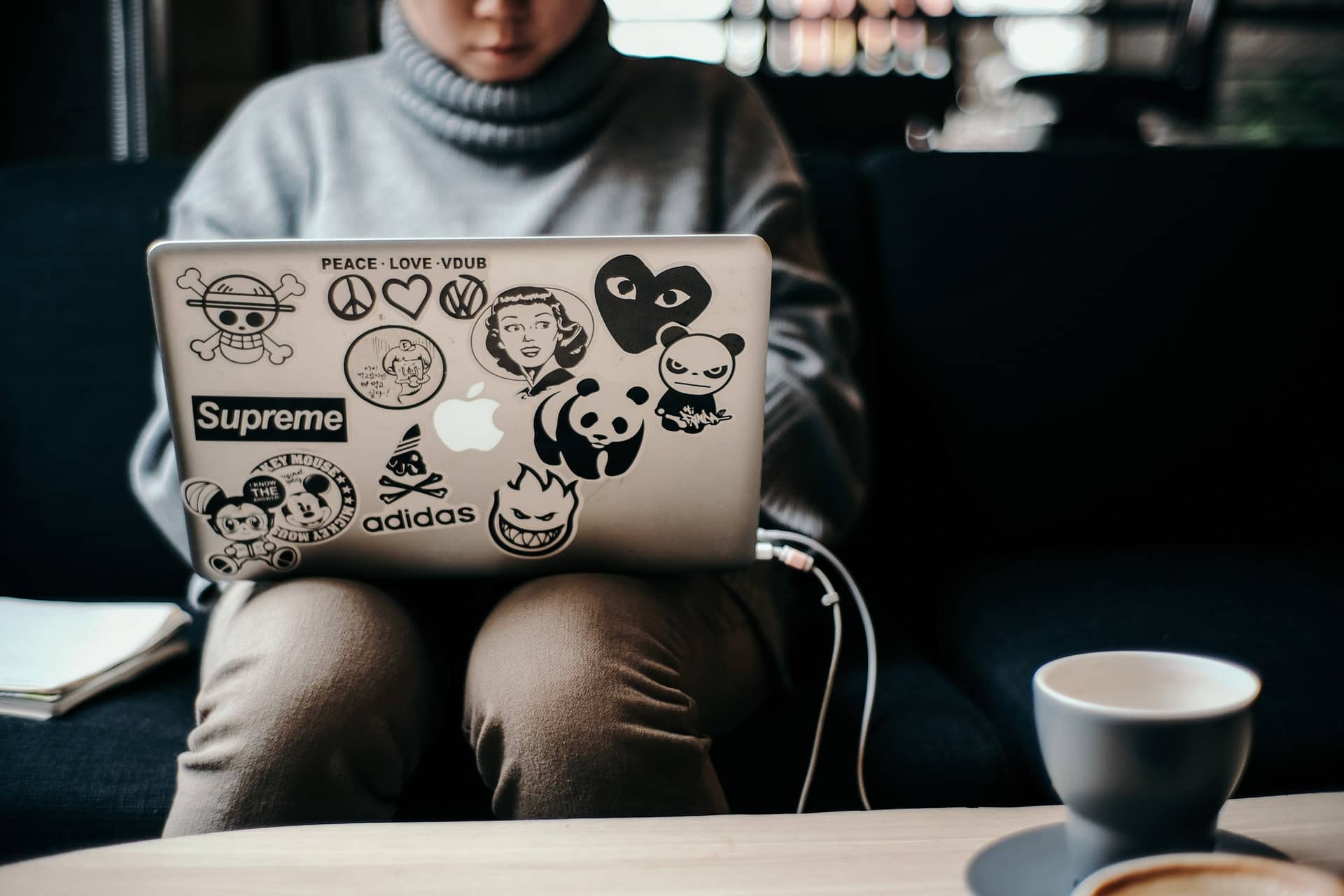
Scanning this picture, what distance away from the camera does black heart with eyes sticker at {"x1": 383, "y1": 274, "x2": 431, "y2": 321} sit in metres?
0.66

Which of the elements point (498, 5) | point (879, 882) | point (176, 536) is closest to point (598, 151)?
point (498, 5)

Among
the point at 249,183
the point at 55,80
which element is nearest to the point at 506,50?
Result: the point at 249,183

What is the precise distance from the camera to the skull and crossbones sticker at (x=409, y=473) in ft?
2.27

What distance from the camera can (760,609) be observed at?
946 mm

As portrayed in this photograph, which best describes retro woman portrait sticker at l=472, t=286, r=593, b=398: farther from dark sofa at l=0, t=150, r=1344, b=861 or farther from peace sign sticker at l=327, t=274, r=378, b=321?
dark sofa at l=0, t=150, r=1344, b=861

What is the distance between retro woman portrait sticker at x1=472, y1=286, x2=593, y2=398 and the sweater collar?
531 mm

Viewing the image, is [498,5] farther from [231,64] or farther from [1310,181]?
[231,64]

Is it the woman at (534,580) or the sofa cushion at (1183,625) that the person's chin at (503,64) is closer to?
the woman at (534,580)

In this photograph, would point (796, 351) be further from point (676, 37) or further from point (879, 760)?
point (676, 37)

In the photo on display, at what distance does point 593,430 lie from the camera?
0.69 metres

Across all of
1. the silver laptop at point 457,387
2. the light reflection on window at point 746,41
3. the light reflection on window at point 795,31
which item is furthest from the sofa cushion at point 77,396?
the light reflection on window at point 746,41

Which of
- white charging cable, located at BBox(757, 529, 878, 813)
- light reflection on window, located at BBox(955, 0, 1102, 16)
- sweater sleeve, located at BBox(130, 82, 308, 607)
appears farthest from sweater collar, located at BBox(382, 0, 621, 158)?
light reflection on window, located at BBox(955, 0, 1102, 16)

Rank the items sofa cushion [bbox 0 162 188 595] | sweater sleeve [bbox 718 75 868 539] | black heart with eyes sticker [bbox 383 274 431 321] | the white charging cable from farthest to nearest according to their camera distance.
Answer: sofa cushion [bbox 0 162 188 595] < sweater sleeve [bbox 718 75 868 539] < the white charging cable < black heart with eyes sticker [bbox 383 274 431 321]

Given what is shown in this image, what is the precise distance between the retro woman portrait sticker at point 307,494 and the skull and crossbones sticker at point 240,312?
7 centimetres
